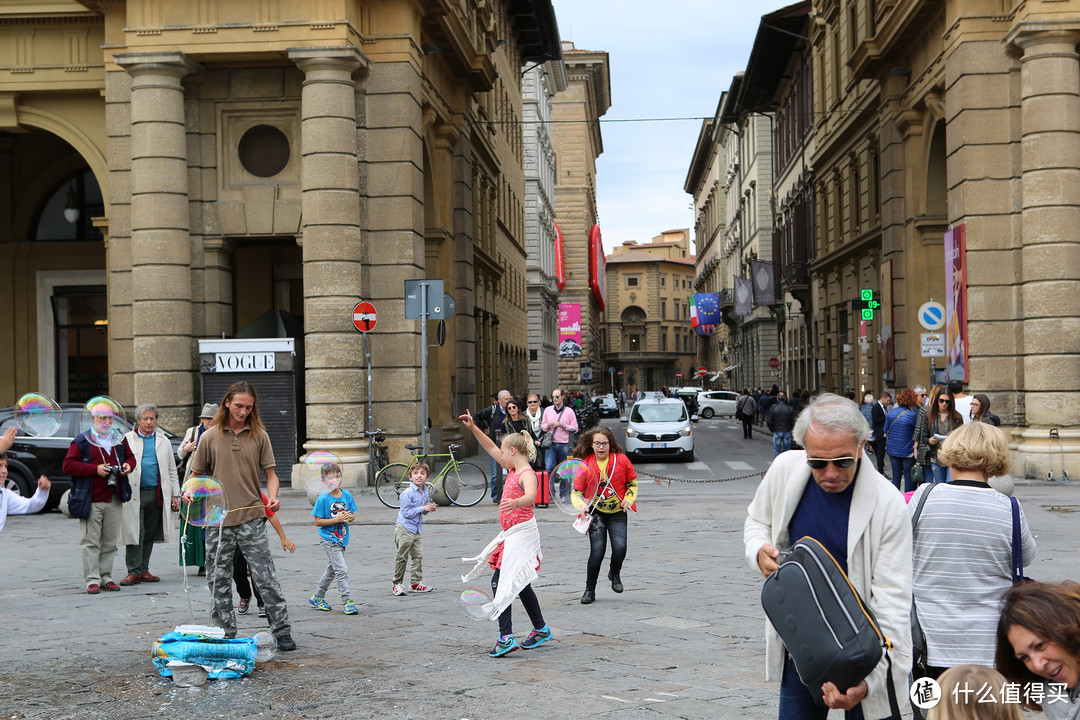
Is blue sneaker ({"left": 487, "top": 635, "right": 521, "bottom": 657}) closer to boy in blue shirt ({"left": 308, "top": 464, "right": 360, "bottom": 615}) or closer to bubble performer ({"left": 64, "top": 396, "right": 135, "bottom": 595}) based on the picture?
boy in blue shirt ({"left": 308, "top": 464, "right": 360, "bottom": 615})

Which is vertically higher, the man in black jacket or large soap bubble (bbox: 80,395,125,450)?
large soap bubble (bbox: 80,395,125,450)

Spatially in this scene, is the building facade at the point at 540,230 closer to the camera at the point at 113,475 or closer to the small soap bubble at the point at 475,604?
the camera at the point at 113,475

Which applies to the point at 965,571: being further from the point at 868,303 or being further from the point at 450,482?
the point at 868,303

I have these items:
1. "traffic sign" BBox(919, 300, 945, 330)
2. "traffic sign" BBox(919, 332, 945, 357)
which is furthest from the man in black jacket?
"traffic sign" BBox(919, 300, 945, 330)

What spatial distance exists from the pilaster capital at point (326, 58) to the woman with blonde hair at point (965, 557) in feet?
56.1

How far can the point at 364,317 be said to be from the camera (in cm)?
2019

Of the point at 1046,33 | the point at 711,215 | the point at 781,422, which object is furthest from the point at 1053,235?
the point at 711,215

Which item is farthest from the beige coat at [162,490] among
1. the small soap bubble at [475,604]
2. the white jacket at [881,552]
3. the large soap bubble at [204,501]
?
the white jacket at [881,552]

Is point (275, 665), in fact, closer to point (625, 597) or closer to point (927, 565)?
point (625, 597)

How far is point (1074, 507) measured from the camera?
1683 cm

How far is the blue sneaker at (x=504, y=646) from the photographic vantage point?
8.16m

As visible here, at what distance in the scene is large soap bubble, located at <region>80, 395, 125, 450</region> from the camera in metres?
10.7

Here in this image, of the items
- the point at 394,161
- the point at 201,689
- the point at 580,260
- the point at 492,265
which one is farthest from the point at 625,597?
the point at 580,260

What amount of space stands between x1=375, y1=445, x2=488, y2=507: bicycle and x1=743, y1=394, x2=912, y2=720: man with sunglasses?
13.8 m
